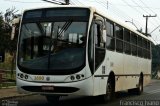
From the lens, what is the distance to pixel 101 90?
15898 millimetres

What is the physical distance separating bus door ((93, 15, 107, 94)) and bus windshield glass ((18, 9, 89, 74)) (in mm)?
554

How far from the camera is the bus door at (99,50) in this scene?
1497 centimetres

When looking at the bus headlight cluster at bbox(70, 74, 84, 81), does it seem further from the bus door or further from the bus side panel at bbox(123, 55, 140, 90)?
the bus side panel at bbox(123, 55, 140, 90)

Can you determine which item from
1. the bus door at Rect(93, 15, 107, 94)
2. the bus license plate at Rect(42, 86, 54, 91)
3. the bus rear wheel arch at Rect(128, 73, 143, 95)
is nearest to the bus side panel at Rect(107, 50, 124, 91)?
the bus door at Rect(93, 15, 107, 94)

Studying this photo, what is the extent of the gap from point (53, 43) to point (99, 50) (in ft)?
5.67

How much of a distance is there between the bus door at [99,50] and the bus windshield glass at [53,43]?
1.82 feet

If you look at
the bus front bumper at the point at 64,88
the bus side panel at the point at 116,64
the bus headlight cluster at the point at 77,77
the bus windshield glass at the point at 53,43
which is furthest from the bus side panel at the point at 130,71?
the bus headlight cluster at the point at 77,77

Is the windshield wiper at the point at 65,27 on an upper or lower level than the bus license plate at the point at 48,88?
upper

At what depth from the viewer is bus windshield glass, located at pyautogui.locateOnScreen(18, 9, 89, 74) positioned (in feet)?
47.0

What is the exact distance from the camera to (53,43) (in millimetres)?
14633

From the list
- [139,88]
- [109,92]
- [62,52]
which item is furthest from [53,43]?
[139,88]

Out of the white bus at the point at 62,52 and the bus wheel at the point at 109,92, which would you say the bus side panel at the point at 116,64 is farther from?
the white bus at the point at 62,52

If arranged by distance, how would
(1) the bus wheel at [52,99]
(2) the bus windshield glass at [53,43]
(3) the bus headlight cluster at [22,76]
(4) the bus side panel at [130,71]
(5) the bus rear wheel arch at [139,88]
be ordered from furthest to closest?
(5) the bus rear wheel arch at [139,88], (4) the bus side panel at [130,71], (1) the bus wheel at [52,99], (3) the bus headlight cluster at [22,76], (2) the bus windshield glass at [53,43]

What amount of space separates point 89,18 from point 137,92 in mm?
11212
